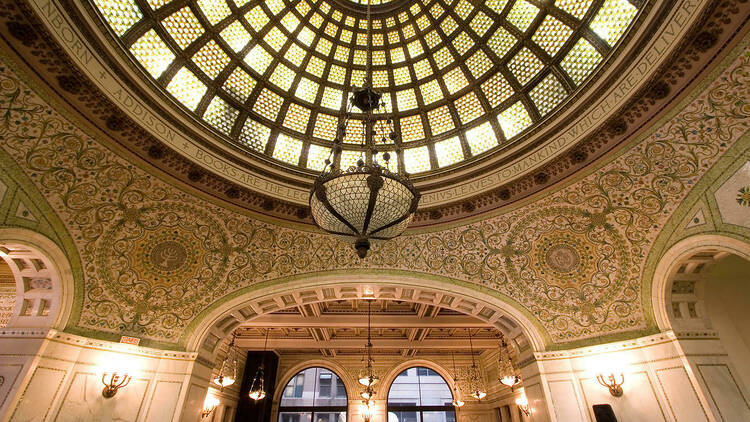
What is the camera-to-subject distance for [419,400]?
546 inches

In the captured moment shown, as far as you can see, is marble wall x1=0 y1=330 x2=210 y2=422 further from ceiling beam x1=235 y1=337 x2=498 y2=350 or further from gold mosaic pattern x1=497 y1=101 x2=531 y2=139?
gold mosaic pattern x1=497 y1=101 x2=531 y2=139

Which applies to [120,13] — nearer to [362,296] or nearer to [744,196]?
[362,296]

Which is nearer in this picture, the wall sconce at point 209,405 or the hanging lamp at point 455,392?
the wall sconce at point 209,405

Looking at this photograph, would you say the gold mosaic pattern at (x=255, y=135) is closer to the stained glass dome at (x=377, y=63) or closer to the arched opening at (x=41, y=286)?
the stained glass dome at (x=377, y=63)

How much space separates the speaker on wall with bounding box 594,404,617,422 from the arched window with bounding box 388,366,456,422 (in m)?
9.03

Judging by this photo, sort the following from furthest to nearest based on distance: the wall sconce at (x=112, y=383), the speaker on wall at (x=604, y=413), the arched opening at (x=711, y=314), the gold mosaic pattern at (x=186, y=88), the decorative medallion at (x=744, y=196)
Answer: the gold mosaic pattern at (x=186, y=88), the wall sconce at (x=112, y=383), the speaker on wall at (x=604, y=413), the arched opening at (x=711, y=314), the decorative medallion at (x=744, y=196)

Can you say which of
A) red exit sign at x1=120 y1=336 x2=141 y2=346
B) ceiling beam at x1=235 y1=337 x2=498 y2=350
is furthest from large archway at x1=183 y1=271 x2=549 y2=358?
ceiling beam at x1=235 y1=337 x2=498 y2=350

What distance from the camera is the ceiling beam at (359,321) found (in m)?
9.88

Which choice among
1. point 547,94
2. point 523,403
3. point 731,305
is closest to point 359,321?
point 523,403

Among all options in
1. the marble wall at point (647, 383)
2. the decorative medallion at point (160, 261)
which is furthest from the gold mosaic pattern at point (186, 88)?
the marble wall at point (647, 383)

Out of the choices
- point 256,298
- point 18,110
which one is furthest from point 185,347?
point 18,110

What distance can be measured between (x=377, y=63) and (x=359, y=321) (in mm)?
7277

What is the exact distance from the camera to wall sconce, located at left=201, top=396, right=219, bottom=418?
32.3 feet

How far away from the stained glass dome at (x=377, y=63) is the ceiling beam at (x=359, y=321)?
185 inches
